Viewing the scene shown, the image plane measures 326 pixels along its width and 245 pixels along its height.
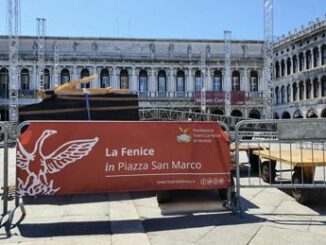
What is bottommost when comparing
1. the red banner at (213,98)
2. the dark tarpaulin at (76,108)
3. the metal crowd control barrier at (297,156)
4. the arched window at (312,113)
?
the metal crowd control barrier at (297,156)

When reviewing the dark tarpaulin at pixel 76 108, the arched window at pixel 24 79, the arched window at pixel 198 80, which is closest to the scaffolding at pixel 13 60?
the arched window at pixel 24 79

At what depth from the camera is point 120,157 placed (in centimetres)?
603

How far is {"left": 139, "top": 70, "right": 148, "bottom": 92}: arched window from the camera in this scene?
199 feet

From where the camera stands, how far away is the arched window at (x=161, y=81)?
2403 inches

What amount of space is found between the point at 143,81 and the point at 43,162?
55345 mm

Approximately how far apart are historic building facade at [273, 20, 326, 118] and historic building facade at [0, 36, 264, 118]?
14.2ft

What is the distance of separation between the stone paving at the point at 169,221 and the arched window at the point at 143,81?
53583 mm

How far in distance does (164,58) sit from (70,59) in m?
12.4

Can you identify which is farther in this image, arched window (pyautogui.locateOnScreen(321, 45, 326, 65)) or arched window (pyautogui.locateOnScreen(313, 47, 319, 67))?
arched window (pyautogui.locateOnScreen(313, 47, 319, 67))

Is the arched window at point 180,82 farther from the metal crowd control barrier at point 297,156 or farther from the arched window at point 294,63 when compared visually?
the metal crowd control barrier at point 297,156


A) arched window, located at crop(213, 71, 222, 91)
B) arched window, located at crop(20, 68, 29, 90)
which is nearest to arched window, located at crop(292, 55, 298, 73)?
arched window, located at crop(213, 71, 222, 91)

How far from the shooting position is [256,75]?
62.3 meters

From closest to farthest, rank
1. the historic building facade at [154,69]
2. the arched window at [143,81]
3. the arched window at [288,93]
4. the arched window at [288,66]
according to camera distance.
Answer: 1. the arched window at [288,93]
2. the arched window at [288,66]
3. the historic building facade at [154,69]
4. the arched window at [143,81]

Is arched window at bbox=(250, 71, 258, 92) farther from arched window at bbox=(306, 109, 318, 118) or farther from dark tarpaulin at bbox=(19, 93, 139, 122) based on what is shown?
dark tarpaulin at bbox=(19, 93, 139, 122)
